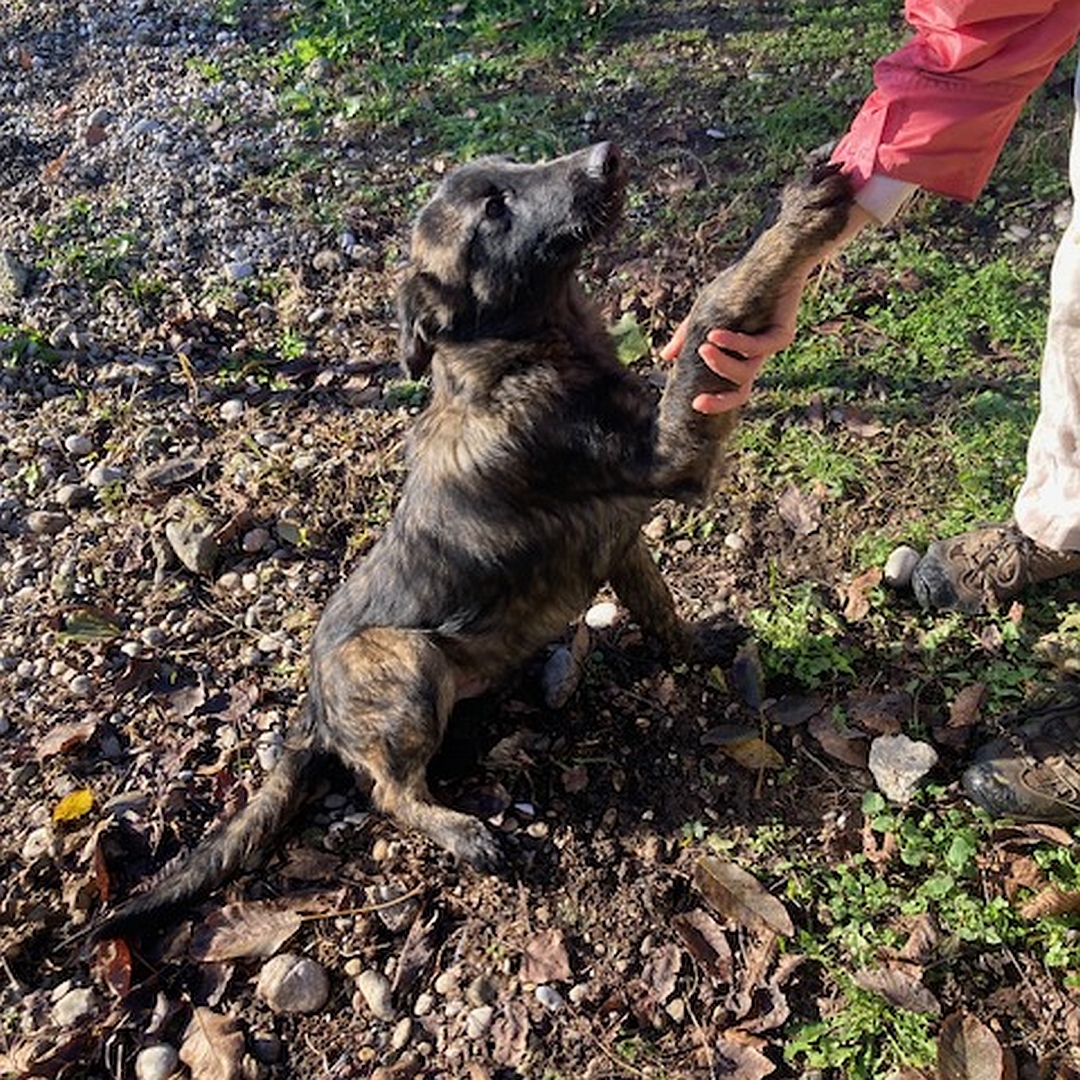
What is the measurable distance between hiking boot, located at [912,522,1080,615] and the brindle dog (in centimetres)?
105

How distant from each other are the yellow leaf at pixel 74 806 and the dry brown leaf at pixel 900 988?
258 cm

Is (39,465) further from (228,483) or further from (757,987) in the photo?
(757,987)

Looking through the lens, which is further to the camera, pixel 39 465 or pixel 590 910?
pixel 39 465

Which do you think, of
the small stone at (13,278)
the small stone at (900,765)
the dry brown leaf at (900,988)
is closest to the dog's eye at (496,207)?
the small stone at (900,765)

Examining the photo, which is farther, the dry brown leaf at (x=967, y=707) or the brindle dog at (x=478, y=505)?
the dry brown leaf at (x=967, y=707)

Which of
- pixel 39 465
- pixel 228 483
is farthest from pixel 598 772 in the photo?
pixel 39 465

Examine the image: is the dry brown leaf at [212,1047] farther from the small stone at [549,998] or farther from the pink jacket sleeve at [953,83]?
the pink jacket sleeve at [953,83]

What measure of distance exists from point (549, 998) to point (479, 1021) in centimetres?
21

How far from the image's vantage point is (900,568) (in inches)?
170

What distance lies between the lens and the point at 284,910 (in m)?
3.70

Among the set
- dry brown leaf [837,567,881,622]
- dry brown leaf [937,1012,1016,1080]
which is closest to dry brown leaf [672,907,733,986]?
dry brown leaf [937,1012,1016,1080]

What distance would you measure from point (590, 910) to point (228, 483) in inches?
106

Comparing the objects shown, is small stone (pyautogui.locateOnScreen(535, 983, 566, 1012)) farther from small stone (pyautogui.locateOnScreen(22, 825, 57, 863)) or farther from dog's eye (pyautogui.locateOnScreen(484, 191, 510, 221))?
dog's eye (pyautogui.locateOnScreen(484, 191, 510, 221))

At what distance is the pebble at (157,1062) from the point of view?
11.0 ft
